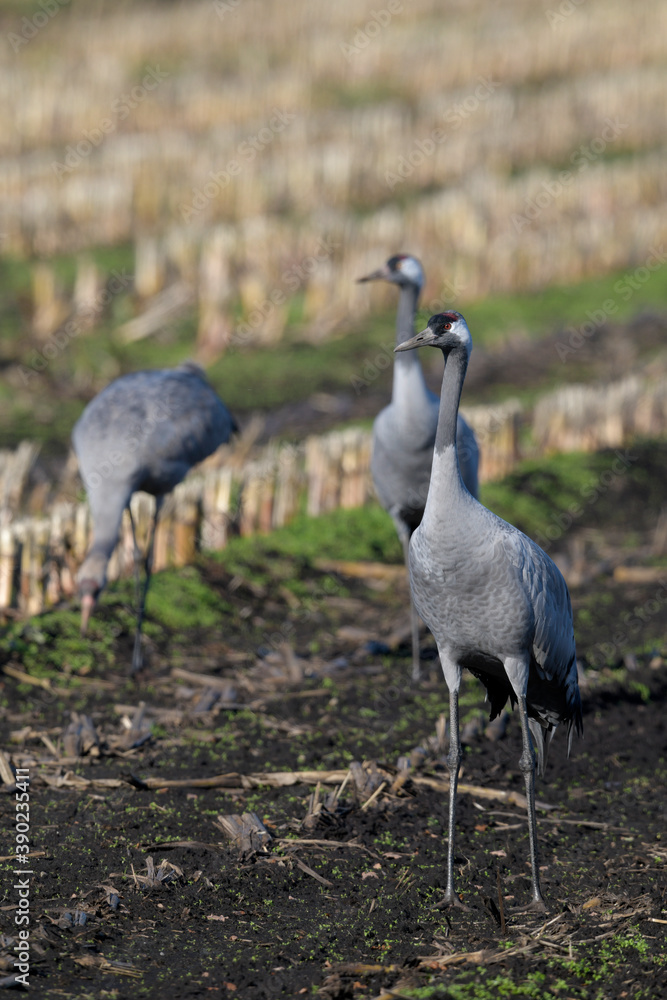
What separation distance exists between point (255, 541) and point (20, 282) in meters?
8.69

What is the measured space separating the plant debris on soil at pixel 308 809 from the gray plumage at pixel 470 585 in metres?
0.42

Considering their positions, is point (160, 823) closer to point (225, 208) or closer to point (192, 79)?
point (225, 208)

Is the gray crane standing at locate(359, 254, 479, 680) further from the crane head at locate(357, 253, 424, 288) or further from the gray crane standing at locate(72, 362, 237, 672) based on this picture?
the gray crane standing at locate(72, 362, 237, 672)

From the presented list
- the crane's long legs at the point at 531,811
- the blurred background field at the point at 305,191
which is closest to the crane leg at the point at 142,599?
the crane's long legs at the point at 531,811

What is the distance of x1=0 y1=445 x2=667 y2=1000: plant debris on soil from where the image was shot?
4.28 m

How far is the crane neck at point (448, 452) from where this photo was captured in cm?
463

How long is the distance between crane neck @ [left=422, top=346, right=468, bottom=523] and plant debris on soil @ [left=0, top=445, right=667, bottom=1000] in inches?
62.0

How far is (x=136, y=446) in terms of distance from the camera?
7.34m

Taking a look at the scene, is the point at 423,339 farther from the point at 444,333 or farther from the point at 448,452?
the point at 448,452

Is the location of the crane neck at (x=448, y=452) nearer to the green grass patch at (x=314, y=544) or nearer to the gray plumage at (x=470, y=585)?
the gray plumage at (x=470, y=585)

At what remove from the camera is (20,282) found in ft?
53.4

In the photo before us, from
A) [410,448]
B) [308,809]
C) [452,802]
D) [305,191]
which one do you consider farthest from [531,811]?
[305,191]

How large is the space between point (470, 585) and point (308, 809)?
158cm

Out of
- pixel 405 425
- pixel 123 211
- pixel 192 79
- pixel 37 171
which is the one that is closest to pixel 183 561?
pixel 405 425
